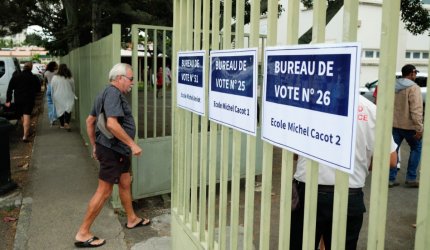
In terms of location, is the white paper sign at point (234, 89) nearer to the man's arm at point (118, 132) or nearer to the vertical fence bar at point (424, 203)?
the vertical fence bar at point (424, 203)

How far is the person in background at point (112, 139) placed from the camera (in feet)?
13.7

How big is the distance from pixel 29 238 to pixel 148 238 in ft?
3.98

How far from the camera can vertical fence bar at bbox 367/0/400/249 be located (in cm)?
156

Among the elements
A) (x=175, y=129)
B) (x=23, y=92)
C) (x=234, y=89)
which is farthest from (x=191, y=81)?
(x=23, y=92)

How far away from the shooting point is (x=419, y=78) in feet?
47.2

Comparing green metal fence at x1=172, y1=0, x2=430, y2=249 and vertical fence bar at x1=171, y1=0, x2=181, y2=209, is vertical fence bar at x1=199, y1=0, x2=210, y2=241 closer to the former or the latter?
green metal fence at x1=172, y1=0, x2=430, y2=249

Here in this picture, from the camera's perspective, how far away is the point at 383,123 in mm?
1610

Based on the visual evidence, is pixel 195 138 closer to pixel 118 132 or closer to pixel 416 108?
pixel 118 132

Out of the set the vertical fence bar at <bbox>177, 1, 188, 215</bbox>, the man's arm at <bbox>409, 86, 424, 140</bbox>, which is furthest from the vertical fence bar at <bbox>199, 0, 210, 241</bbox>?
the man's arm at <bbox>409, 86, 424, 140</bbox>

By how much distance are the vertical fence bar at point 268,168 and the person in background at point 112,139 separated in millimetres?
2048

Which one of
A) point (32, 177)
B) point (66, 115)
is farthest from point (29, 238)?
point (66, 115)

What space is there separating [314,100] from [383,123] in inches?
13.1

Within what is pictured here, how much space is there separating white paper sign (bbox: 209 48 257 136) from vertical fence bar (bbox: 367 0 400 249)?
85 cm

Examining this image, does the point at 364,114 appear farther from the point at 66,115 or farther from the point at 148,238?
the point at 66,115
